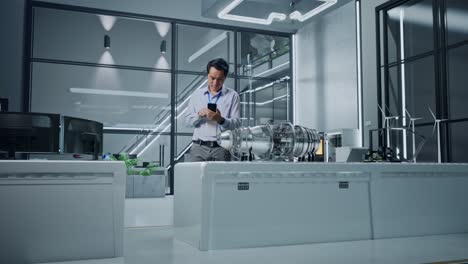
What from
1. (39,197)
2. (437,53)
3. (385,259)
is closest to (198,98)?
(39,197)

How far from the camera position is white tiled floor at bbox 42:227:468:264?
183cm

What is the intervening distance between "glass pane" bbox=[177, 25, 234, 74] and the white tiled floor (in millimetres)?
6616

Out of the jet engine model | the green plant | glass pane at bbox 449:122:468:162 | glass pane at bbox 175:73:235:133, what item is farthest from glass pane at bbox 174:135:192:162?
the jet engine model

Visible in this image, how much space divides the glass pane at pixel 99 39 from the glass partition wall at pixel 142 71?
2 centimetres

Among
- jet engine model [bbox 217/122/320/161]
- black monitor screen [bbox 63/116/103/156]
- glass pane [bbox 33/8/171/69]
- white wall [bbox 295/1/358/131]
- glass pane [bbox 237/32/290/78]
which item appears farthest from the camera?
glass pane [bbox 237/32/290/78]

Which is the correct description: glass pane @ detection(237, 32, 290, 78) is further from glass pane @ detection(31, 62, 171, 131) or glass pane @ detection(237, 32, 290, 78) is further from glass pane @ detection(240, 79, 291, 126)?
glass pane @ detection(31, 62, 171, 131)

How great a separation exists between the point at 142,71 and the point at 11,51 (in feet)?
7.65

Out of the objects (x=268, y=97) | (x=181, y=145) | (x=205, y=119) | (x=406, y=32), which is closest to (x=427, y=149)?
(x=406, y=32)

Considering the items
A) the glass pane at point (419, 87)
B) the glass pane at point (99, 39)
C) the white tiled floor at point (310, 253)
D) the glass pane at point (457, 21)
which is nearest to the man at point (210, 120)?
the white tiled floor at point (310, 253)

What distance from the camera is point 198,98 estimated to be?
2.87 meters

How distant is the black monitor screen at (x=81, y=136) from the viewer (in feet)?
9.25

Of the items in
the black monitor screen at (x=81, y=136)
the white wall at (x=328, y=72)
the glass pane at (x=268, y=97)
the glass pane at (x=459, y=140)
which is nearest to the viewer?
the black monitor screen at (x=81, y=136)

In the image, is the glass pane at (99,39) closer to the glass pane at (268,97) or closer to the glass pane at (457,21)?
the glass pane at (268,97)

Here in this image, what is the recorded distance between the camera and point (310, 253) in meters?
1.97
